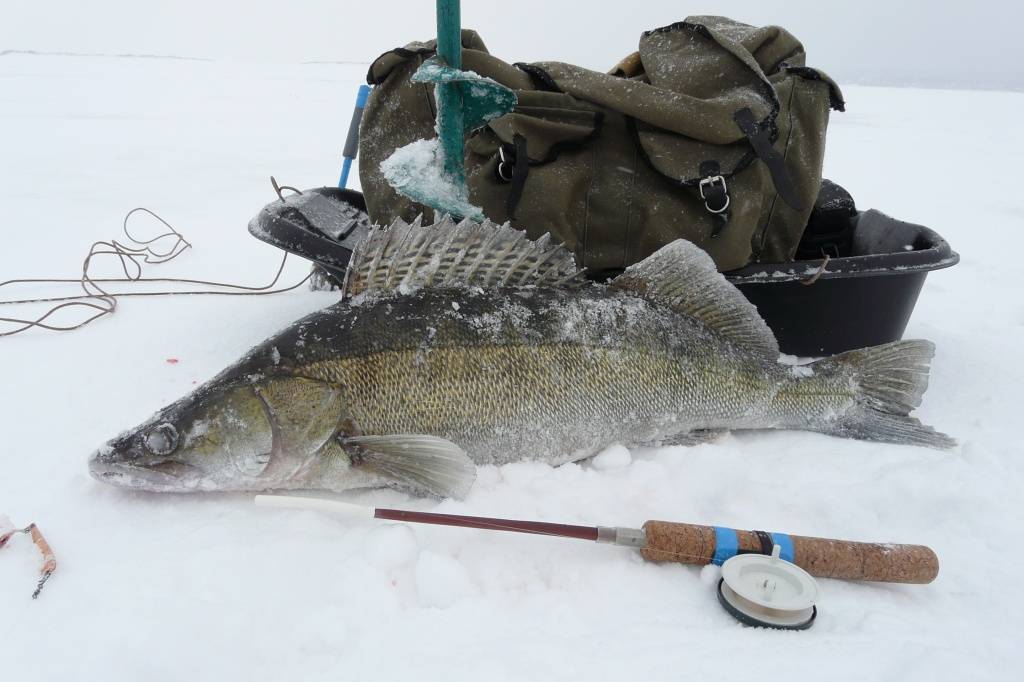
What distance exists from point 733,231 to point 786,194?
11.2 inches

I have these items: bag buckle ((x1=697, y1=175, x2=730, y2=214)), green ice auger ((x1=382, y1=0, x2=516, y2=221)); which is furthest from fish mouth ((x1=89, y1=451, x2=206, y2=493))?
bag buckle ((x1=697, y1=175, x2=730, y2=214))

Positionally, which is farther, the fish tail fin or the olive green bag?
the olive green bag

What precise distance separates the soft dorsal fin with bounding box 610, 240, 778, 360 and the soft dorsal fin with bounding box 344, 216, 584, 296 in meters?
0.46

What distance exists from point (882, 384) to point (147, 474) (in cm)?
248

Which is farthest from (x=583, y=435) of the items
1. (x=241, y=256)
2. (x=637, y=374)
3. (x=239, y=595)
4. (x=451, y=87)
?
(x=241, y=256)

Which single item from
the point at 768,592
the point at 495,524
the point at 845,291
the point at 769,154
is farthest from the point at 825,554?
the point at 769,154

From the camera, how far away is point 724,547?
65.4 inches

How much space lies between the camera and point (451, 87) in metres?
2.35

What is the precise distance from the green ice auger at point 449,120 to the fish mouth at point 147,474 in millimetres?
1195

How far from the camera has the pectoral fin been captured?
6.26 feet

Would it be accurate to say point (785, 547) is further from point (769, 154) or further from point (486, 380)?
point (769, 154)

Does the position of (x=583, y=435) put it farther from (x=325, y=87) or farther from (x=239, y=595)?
(x=325, y=87)

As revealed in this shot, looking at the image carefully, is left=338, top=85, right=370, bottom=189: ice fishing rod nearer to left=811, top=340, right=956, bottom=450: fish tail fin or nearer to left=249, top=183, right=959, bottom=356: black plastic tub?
left=249, top=183, right=959, bottom=356: black plastic tub

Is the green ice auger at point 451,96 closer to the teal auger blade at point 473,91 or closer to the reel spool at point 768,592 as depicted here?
the teal auger blade at point 473,91
